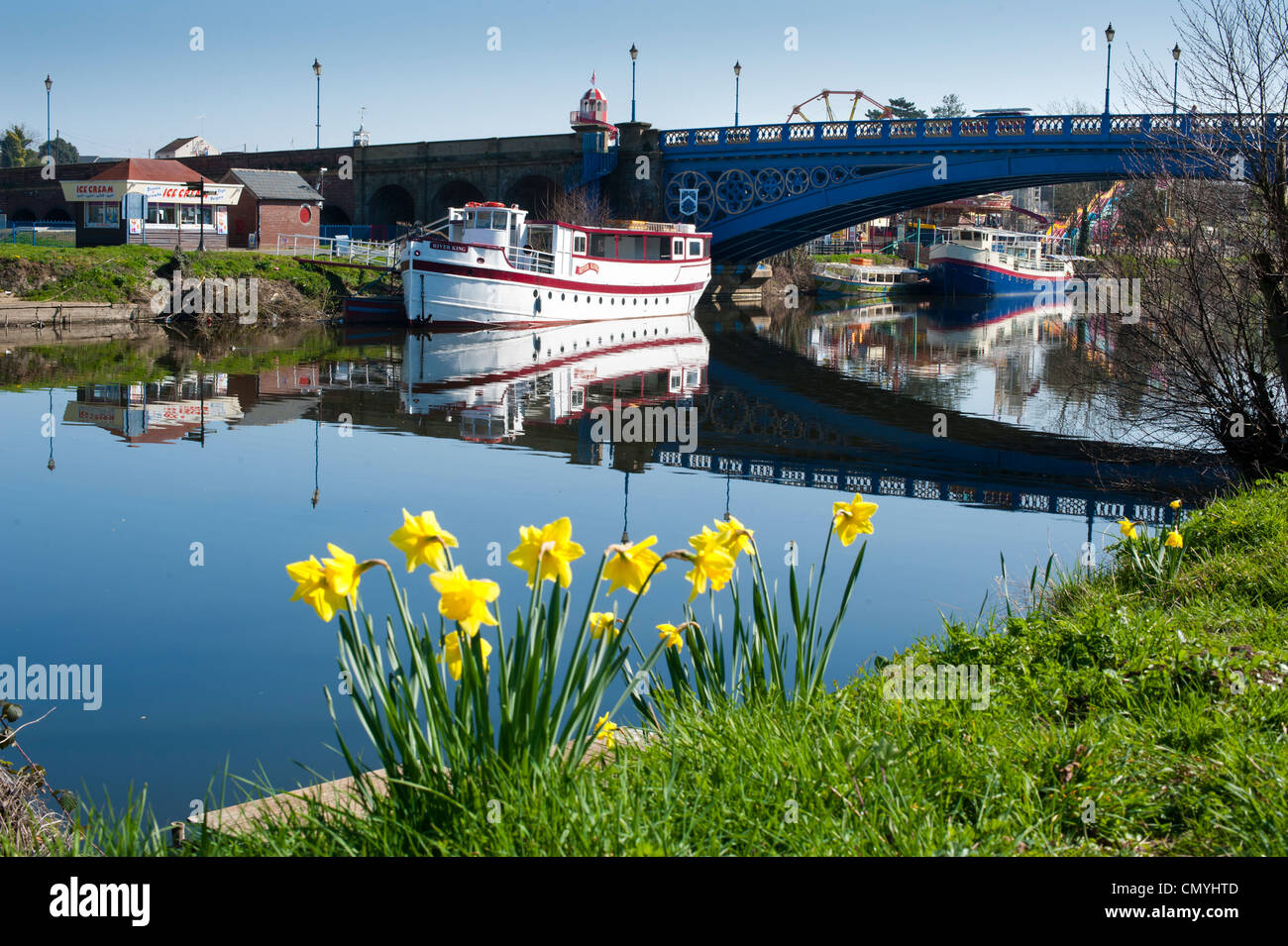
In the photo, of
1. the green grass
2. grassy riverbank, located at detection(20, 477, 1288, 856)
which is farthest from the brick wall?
grassy riverbank, located at detection(20, 477, 1288, 856)

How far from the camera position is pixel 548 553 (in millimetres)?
3215

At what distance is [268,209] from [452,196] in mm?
12260

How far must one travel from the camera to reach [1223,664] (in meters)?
4.78

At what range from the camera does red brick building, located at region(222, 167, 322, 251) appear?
4238cm

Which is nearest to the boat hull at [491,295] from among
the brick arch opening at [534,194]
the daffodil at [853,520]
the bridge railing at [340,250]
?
the bridge railing at [340,250]

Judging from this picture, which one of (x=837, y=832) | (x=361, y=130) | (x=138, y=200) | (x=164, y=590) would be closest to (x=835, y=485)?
(x=164, y=590)

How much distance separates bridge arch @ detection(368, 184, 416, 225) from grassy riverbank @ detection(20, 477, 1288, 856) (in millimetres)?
50557

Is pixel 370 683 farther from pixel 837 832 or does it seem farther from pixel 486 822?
pixel 837 832

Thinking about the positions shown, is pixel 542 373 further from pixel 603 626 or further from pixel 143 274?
pixel 603 626

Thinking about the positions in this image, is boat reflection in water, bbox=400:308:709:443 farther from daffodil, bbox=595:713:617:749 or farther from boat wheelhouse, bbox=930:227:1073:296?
boat wheelhouse, bbox=930:227:1073:296

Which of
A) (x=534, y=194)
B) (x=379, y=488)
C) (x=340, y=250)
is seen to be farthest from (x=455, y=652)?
(x=534, y=194)

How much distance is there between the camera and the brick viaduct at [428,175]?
43875mm

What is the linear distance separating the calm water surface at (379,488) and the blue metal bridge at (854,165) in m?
10.2
